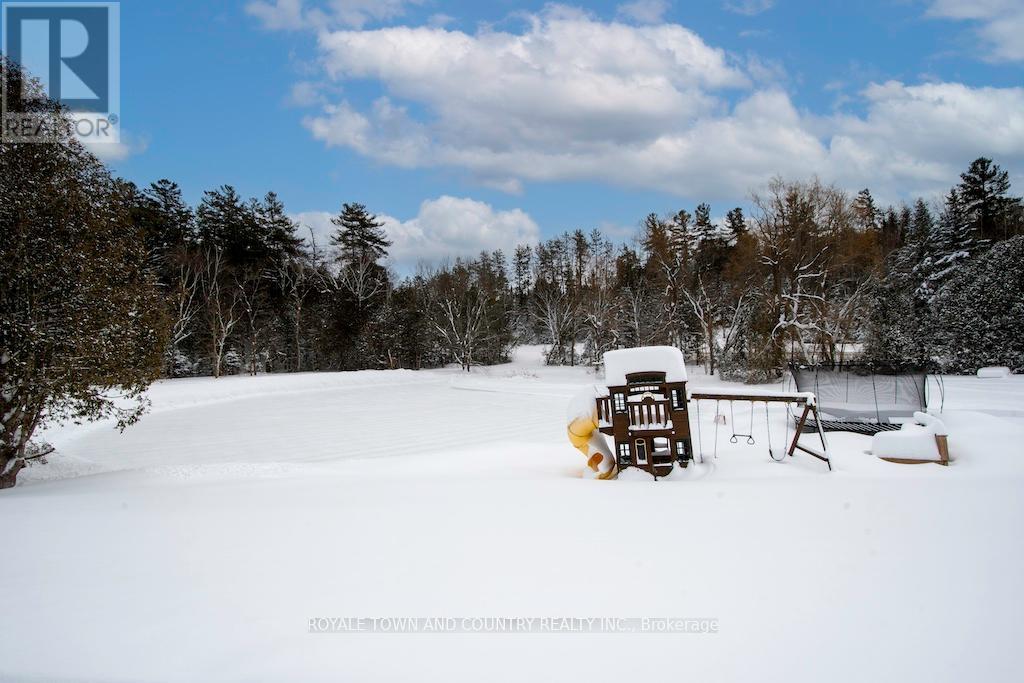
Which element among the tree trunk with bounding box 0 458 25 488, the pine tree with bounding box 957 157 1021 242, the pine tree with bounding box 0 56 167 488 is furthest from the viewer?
the pine tree with bounding box 957 157 1021 242

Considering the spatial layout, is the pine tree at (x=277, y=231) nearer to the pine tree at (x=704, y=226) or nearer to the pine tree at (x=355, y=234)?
the pine tree at (x=355, y=234)

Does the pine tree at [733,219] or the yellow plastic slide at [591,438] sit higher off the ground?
the pine tree at [733,219]

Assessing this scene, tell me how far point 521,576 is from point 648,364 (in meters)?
3.52

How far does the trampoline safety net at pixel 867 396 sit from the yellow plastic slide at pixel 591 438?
16.6ft

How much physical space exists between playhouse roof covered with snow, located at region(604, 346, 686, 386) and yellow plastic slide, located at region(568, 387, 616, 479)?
364 millimetres

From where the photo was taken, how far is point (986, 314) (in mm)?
19484

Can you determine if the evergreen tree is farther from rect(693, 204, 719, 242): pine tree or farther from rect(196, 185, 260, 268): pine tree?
rect(693, 204, 719, 242): pine tree

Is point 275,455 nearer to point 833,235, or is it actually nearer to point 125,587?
point 125,587

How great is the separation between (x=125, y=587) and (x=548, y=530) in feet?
7.53

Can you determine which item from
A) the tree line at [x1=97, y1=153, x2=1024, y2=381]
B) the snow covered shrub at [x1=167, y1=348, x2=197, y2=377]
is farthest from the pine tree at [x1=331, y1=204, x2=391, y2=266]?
the snow covered shrub at [x1=167, y1=348, x2=197, y2=377]

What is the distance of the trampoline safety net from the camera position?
9398 mm

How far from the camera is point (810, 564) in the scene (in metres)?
2.78

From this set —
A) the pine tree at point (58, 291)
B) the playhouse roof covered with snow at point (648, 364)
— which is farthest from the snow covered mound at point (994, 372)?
the pine tree at point (58, 291)

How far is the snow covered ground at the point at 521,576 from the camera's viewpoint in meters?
2.05
